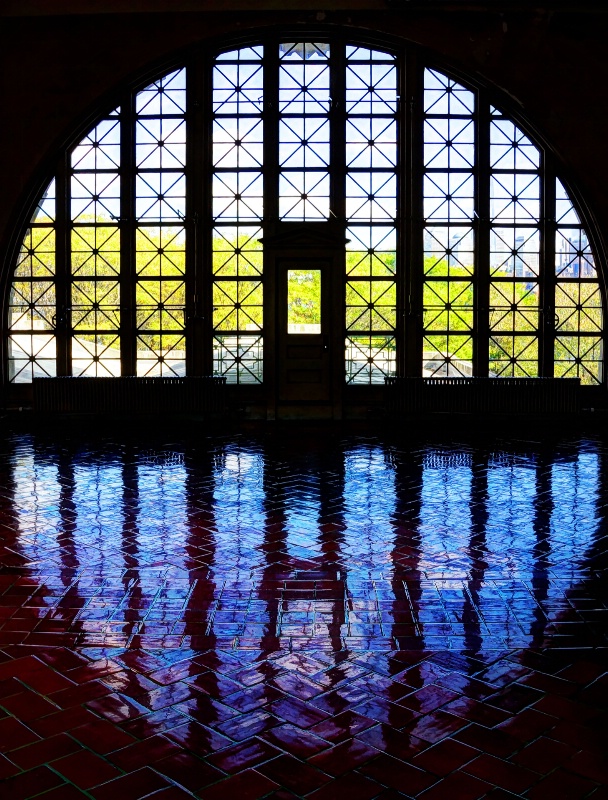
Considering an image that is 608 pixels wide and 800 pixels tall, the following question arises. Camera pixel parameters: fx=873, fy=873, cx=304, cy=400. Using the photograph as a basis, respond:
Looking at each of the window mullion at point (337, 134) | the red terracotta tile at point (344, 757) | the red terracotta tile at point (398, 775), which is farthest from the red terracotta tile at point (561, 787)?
the window mullion at point (337, 134)

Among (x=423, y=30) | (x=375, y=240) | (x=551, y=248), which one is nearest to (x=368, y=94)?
(x=423, y=30)

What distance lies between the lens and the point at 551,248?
1243cm

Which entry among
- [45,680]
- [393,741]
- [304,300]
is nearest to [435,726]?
[393,741]

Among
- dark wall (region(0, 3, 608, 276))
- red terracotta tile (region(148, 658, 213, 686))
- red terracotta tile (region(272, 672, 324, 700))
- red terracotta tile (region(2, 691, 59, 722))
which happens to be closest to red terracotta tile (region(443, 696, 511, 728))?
red terracotta tile (region(272, 672, 324, 700))

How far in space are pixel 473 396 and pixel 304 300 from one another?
8.97 feet

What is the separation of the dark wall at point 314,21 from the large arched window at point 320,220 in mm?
397

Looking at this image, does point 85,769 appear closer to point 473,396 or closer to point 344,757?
point 344,757

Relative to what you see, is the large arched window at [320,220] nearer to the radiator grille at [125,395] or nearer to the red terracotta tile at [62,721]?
the radiator grille at [125,395]

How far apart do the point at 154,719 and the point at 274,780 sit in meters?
0.57

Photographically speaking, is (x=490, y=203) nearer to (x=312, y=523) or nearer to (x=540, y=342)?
(x=540, y=342)

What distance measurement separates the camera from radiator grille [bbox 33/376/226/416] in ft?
40.0

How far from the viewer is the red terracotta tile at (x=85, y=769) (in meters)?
2.67

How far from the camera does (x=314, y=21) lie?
12016mm

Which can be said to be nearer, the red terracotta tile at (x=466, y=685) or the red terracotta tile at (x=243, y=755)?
the red terracotta tile at (x=243, y=755)
